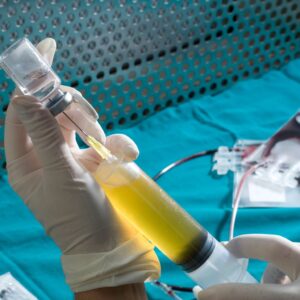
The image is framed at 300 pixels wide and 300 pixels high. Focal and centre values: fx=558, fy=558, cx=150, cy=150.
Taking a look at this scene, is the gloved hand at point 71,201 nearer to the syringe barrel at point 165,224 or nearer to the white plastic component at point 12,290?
the syringe barrel at point 165,224

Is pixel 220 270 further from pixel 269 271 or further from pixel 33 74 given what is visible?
pixel 33 74

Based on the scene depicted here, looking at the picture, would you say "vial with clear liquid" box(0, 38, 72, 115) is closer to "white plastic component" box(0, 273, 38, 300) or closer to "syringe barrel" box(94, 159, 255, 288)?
"syringe barrel" box(94, 159, 255, 288)

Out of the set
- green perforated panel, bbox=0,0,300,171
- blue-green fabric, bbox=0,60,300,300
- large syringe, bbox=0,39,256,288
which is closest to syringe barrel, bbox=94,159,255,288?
large syringe, bbox=0,39,256,288

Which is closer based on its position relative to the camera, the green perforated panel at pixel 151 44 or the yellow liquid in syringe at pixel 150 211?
the yellow liquid in syringe at pixel 150 211

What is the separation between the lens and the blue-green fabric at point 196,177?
2.52 feet

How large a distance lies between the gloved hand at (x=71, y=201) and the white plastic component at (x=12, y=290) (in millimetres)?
230

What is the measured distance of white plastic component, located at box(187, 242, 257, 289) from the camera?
53cm

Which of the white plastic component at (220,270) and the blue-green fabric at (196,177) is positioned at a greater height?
the white plastic component at (220,270)

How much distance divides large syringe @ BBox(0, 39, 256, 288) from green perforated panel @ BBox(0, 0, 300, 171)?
438 mm

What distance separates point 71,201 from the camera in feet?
1.64

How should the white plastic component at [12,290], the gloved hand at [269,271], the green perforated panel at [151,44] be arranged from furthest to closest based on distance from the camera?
the green perforated panel at [151,44] < the white plastic component at [12,290] < the gloved hand at [269,271]

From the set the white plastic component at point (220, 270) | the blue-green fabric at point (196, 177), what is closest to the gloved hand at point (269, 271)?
the white plastic component at point (220, 270)

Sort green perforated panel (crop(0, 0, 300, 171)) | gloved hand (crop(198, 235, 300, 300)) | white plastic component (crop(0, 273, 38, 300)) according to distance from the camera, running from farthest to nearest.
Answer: green perforated panel (crop(0, 0, 300, 171)), white plastic component (crop(0, 273, 38, 300)), gloved hand (crop(198, 235, 300, 300))

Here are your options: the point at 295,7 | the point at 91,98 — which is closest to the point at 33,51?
the point at 91,98
